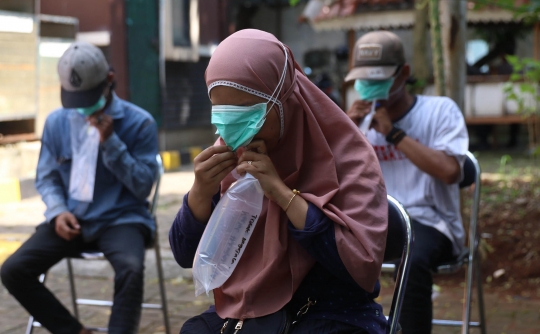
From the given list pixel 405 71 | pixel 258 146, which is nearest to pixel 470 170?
pixel 405 71

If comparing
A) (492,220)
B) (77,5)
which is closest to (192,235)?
(492,220)

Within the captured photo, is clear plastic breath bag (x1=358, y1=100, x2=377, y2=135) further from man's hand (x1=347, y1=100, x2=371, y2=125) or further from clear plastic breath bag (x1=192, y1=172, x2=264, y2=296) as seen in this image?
clear plastic breath bag (x1=192, y1=172, x2=264, y2=296)

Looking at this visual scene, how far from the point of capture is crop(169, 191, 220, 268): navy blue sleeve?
233cm

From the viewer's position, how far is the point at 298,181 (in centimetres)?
224

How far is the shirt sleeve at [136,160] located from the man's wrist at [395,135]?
1217 millimetres

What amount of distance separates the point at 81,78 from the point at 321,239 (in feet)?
6.45

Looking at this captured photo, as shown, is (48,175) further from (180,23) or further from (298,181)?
(180,23)

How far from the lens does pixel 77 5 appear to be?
423 inches

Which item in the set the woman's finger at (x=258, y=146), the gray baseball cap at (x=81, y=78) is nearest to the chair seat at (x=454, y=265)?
the woman's finger at (x=258, y=146)

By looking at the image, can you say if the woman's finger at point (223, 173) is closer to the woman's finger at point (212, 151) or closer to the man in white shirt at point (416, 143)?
the woman's finger at point (212, 151)

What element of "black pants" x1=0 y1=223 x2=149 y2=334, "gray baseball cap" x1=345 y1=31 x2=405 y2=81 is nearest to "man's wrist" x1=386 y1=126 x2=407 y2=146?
"gray baseball cap" x1=345 y1=31 x2=405 y2=81

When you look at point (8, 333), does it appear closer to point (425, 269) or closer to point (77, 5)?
point (425, 269)

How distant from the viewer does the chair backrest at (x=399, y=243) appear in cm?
244

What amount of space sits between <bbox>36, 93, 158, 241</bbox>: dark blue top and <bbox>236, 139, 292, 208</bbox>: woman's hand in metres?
1.61
